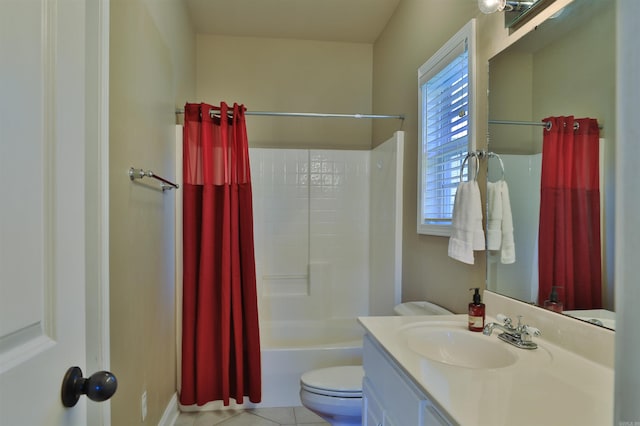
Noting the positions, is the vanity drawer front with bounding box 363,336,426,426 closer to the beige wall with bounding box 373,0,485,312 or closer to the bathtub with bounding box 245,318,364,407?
the beige wall with bounding box 373,0,485,312

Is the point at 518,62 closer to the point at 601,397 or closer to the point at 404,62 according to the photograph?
the point at 601,397

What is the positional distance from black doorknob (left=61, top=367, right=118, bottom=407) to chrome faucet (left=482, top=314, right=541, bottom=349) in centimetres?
106

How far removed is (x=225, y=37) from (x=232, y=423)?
9.63ft

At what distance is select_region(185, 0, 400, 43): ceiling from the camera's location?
2.53 meters

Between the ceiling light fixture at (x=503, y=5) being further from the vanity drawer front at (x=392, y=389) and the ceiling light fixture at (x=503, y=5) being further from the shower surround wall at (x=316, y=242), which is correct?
the shower surround wall at (x=316, y=242)

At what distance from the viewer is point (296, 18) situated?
2.72m

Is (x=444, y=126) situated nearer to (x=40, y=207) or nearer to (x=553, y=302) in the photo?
(x=553, y=302)

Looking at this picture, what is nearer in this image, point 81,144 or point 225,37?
point 81,144

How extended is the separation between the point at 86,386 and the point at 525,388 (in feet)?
2.89

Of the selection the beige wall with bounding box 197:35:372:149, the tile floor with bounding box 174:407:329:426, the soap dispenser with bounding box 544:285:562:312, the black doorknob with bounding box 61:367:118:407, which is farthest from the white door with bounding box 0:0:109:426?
the beige wall with bounding box 197:35:372:149

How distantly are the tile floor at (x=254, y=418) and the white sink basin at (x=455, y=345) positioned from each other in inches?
52.4

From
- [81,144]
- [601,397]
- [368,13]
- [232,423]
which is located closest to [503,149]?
[601,397]

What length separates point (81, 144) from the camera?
64cm

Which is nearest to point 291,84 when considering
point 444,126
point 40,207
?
point 444,126
